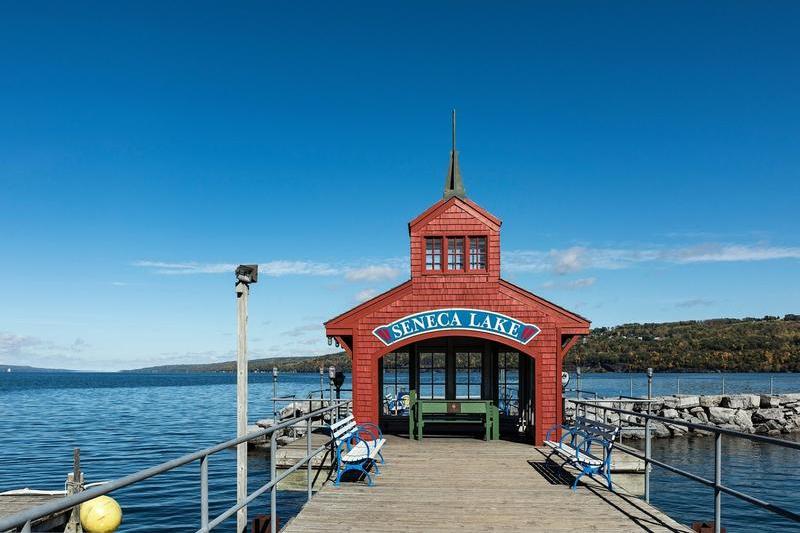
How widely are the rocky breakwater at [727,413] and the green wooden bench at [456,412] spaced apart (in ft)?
66.8

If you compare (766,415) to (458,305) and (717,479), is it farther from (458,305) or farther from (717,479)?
(717,479)

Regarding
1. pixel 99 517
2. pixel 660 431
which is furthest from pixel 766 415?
pixel 99 517

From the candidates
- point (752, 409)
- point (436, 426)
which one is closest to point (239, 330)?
point (436, 426)

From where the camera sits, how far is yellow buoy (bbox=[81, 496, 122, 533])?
14.2 meters

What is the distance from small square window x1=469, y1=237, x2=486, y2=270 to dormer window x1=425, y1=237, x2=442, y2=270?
0.77 metres

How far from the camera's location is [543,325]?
1556 cm

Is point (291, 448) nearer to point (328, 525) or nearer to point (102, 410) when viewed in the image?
point (328, 525)

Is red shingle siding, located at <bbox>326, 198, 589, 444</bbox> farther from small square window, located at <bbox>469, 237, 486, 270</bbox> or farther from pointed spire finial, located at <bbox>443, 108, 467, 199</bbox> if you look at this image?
pointed spire finial, located at <bbox>443, 108, 467, 199</bbox>

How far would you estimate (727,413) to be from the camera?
3544 cm

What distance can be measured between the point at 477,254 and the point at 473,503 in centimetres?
788

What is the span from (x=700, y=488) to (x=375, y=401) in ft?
45.4

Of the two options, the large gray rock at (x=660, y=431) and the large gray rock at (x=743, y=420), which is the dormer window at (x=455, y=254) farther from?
the large gray rock at (x=743, y=420)

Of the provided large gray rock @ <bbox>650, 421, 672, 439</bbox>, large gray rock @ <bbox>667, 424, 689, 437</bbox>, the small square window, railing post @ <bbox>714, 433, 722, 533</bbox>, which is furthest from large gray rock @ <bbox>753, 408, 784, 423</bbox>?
railing post @ <bbox>714, 433, 722, 533</bbox>

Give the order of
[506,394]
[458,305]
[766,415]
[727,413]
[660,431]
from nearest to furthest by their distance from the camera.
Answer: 1. [458,305]
2. [506,394]
3. [660,431]
4. [727,413]
5. [766,415]
